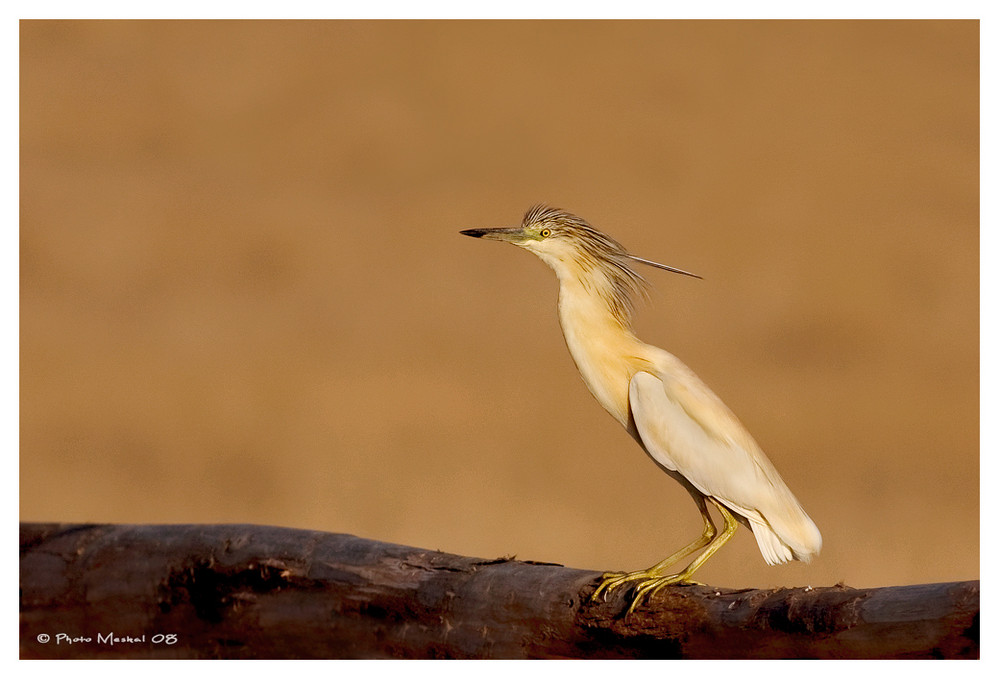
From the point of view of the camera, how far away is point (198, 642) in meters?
2.49

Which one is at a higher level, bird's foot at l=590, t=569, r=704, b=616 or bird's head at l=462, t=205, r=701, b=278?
bird's head at l=462, t=205, r=701, b=278

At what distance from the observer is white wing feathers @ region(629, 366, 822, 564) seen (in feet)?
6.28

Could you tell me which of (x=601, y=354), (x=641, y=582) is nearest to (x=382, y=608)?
(x=641, y=582)

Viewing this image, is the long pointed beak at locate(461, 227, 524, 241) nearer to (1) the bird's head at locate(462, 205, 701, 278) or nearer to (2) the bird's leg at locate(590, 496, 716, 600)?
(1) the bird's head at locate(462, 205, 701, 278)

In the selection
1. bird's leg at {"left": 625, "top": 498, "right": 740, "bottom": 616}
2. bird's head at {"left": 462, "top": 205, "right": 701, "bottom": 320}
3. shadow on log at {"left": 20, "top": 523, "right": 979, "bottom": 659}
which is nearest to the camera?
shadow on log at {"left": 20, "top": 523, "right": 979, "bottom": 659}

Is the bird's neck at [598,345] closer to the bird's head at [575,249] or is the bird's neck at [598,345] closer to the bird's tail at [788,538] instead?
the bird's head at [575,249]

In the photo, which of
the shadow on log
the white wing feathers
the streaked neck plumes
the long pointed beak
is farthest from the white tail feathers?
the long pointed beak

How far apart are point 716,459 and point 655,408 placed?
0.14 meters

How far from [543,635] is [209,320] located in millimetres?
3179

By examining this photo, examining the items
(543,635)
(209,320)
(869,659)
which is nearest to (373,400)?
(209,320)

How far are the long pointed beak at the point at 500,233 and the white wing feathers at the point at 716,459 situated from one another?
1.08ft

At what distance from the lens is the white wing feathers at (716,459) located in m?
1.91

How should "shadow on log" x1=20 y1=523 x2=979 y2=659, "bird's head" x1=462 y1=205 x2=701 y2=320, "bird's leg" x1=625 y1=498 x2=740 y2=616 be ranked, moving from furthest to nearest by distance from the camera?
"bird's head" x1=462 y1=205 x2=701 y2=320
"bird's leg" x1=625 y1=498 x2=740 y2=616
"shadow on log" x1=20 y1=523 x2=979 y2=659

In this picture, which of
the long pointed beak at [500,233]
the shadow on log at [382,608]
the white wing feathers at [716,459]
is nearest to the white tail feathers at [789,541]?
the white wing feathers at [716,459]
